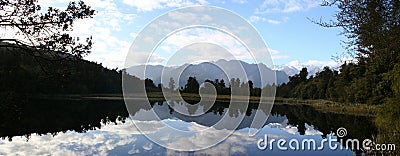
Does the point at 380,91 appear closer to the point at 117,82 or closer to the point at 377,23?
the point at 377,23

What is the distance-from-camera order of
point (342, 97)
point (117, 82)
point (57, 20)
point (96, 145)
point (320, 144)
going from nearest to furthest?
point (57, 20) < point (96, 145) < point (320, 144) < point (342, 97) < point (117, 82)

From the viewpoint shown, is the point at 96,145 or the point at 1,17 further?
the point at 96,145

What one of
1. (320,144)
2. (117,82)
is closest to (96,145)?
(320,144)

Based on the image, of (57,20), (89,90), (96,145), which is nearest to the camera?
(57,20)

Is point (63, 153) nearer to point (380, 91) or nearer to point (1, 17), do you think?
point (1, 17)

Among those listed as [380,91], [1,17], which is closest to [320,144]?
[1,17]

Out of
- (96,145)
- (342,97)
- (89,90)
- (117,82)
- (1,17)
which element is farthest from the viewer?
(117,82)

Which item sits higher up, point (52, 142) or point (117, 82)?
point (117, 82)

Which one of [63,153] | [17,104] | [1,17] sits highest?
[1,17]

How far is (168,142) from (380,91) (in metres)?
23.0

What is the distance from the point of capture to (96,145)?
14086 mm

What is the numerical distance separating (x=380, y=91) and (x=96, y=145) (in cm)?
2515

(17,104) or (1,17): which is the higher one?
(1,17)

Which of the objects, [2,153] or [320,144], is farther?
[320,144]
